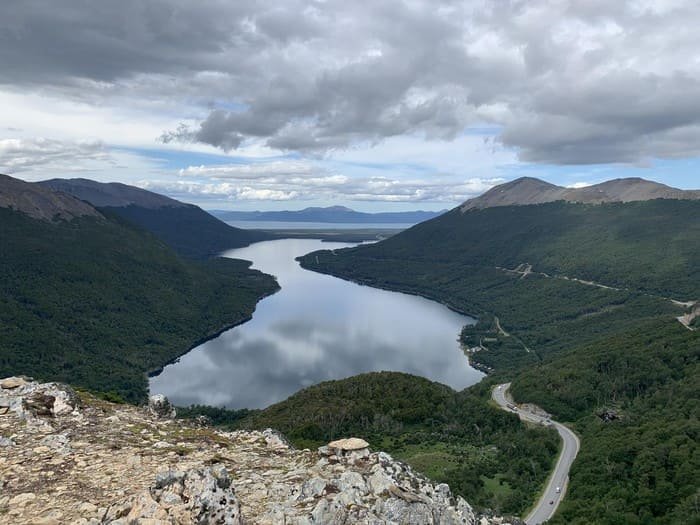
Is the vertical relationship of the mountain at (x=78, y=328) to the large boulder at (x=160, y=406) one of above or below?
below

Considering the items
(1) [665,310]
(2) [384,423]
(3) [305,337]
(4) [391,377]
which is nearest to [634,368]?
(4) [391,377]

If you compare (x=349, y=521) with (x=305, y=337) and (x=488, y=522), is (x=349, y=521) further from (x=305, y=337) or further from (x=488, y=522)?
(x=305, y=337)

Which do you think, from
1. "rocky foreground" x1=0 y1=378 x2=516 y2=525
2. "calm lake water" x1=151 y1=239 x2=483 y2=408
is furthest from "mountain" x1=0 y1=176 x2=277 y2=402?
"rocky foreground" x1=0 y1=378 x2=516 y2=525

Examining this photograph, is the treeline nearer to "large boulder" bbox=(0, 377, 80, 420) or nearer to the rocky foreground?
"large boulder" bbox=(0, 377, 80, 420)

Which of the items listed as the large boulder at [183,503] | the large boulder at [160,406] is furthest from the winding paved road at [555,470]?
the large boulder at [183,503]

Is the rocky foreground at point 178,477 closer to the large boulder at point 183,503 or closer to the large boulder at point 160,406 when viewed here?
the large boulder at point 183,503
